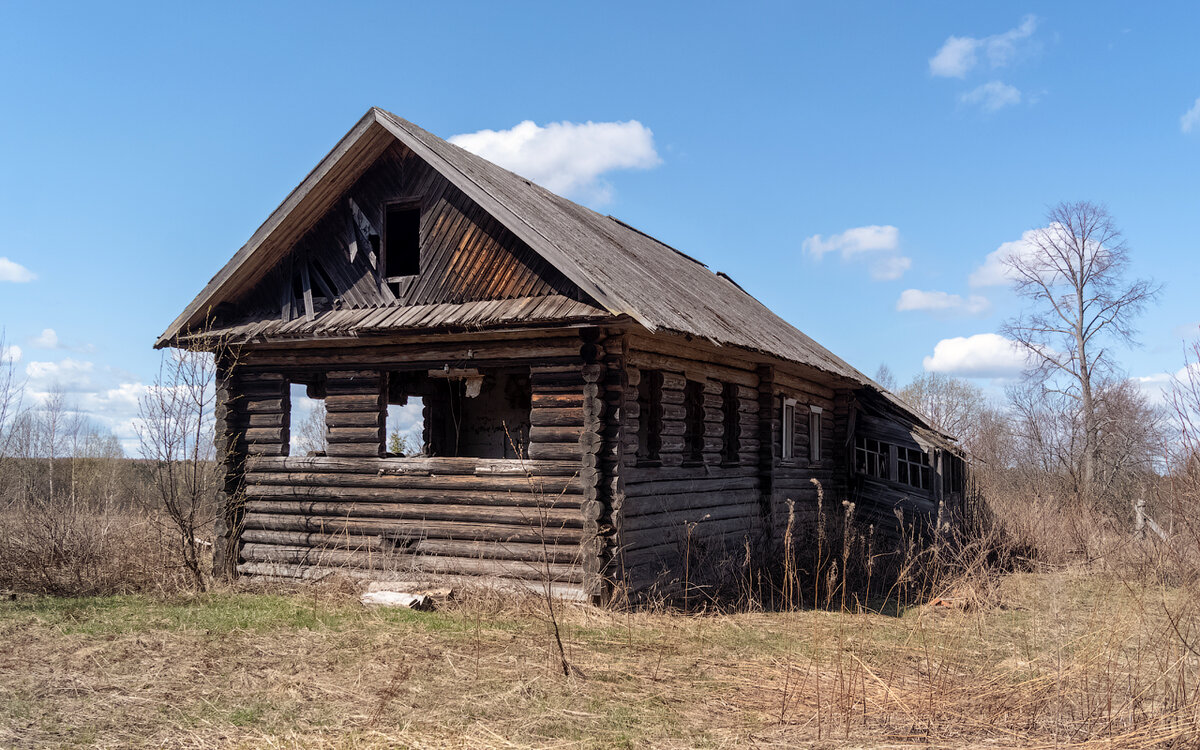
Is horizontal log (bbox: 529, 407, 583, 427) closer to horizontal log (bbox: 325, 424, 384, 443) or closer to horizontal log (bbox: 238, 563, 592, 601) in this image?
horizontal log (bbox: 238, 563, 592, 601)

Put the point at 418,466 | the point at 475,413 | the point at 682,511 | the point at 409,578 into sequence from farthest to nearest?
the point at 475,413, the point at 682,511, the point at 418,466, the point at 409,578

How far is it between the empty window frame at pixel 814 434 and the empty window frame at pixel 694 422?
530 centimetres

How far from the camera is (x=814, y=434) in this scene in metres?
18.4

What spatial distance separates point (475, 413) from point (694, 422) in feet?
15.9

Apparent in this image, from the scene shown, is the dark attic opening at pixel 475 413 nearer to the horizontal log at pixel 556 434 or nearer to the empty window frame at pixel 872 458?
the horizontal log at pixel 556 434

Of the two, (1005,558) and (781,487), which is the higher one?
(781,487)

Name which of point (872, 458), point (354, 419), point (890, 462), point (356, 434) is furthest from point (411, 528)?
point (872, 458)

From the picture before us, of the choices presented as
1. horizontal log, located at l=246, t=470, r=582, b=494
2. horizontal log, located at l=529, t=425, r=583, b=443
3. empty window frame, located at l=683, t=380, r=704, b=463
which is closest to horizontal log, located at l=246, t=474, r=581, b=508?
horizontal log, located at l=246, t=470, r=582, b=494

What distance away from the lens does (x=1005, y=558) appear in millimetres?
16094

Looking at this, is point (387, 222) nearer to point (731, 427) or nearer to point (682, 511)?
point (682, 511)

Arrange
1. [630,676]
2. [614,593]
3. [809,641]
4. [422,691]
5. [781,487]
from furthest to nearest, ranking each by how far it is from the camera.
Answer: [781,487] → [614,593] → [809,641] → [630,676] → [422,691]

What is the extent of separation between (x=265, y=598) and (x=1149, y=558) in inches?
489

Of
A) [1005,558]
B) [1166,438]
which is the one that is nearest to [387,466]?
[1166,438]

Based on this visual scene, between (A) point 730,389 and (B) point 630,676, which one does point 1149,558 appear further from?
(B) point 630,676
